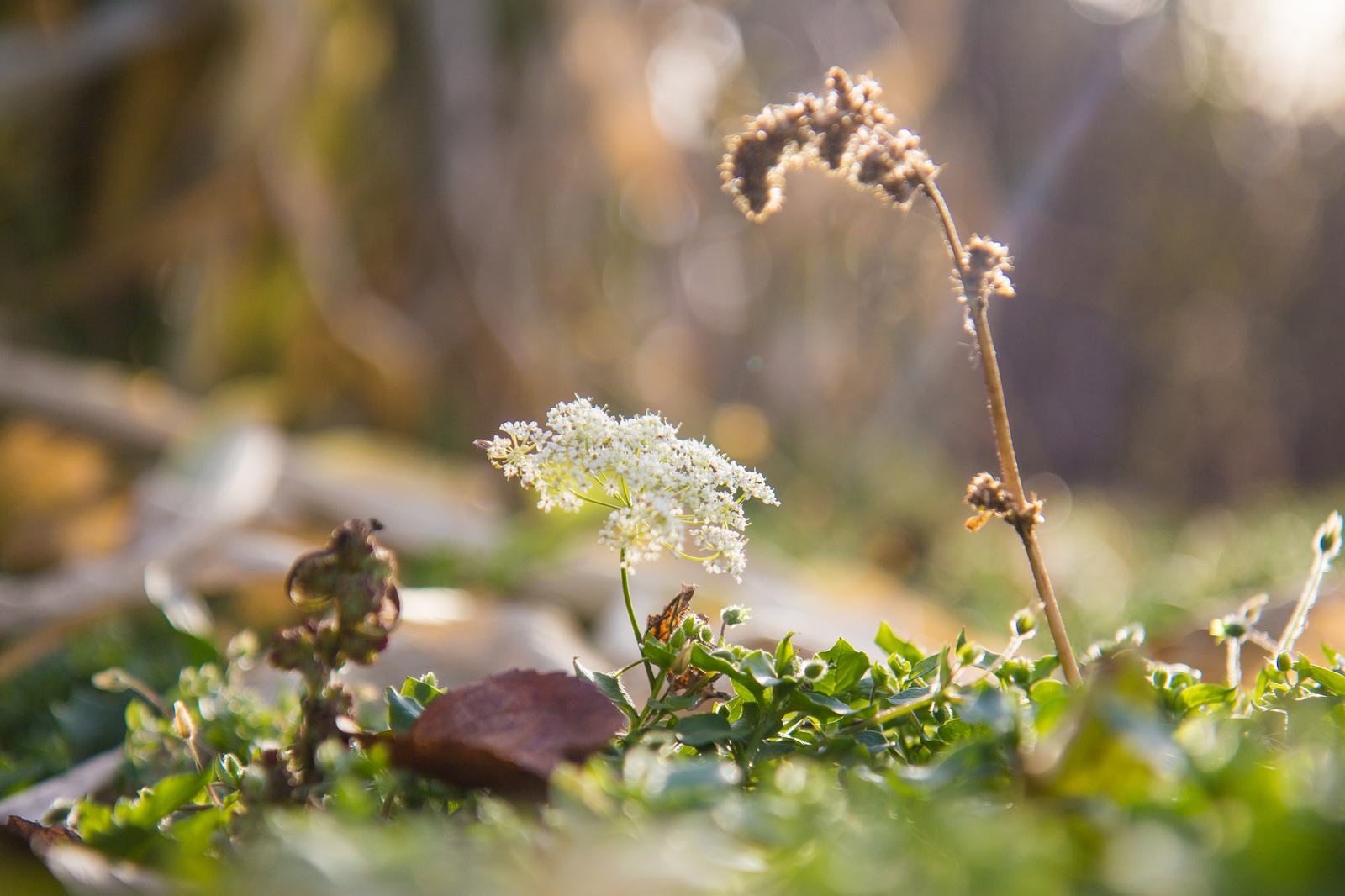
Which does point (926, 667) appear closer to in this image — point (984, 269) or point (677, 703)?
point (677, 703)

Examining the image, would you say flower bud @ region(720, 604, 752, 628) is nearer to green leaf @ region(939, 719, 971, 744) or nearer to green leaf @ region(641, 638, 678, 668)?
green leaf @ region(641, 638, 678, 668)

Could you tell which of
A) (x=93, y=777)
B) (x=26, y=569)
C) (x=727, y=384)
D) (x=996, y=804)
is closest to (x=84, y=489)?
(x=26, y=569)

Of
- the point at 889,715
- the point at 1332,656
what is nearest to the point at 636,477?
the point at 889,715

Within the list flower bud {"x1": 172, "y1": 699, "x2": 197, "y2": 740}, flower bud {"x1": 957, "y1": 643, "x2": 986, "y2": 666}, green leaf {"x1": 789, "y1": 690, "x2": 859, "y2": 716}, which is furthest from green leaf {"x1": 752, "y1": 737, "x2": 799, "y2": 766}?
flower bud {"x1": 172, "y1": 699, "x2": 197, "y2": 740}

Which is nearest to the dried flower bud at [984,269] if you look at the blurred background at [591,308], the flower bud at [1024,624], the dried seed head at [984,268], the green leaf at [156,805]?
the dried seed head at [984,268]

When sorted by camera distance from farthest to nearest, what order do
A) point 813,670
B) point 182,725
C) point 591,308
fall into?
point 591,308
point 182,725
point 813,670

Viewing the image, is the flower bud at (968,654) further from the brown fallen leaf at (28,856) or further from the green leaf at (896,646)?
the brown fallen leaf at (28,856)
